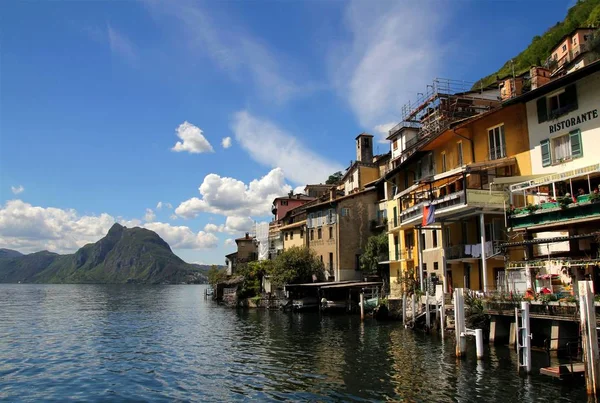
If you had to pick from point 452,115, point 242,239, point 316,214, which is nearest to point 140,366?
point 452,115

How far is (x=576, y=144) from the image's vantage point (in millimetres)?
27703

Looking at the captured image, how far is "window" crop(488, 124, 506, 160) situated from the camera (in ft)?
110

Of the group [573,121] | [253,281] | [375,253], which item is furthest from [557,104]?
[253,281]

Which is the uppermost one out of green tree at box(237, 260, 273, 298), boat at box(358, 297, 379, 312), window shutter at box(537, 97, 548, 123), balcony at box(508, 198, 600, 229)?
window shutter at box(537, 97, 548, 123)

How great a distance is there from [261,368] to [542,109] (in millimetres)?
23260

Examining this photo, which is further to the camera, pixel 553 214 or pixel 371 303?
pixel 371 303

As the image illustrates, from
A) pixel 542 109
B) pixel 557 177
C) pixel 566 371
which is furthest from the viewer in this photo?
pixel 542 109

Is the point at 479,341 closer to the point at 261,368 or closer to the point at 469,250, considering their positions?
the point at 261,368

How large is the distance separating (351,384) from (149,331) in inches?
1071

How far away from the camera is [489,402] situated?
16516 mm

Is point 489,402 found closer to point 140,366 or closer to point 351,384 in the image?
point 351,384

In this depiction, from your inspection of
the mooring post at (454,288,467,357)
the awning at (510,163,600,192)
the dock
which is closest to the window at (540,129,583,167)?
the awning at (510,163,600,192)

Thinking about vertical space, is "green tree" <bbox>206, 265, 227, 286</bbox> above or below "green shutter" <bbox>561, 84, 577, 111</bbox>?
below

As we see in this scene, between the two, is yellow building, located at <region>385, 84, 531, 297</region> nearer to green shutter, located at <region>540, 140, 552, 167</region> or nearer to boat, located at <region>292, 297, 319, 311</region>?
green shutter, located at <region>540, 140, 552, 167</region>
